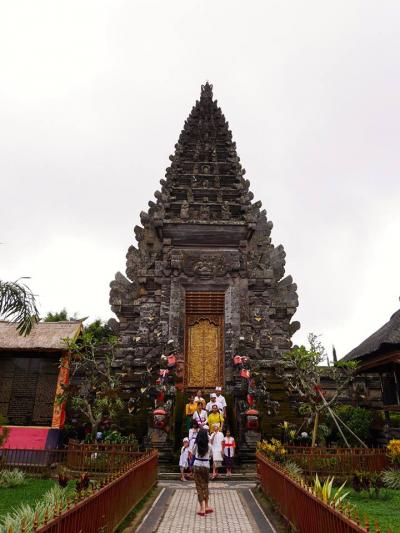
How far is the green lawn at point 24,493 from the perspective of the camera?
7.98 meters

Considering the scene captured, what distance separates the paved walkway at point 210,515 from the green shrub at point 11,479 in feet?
11.6

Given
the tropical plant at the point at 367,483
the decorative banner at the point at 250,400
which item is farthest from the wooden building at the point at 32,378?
the tropical plant at the point at 367,483

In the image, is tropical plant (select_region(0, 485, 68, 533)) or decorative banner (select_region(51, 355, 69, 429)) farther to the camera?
decorative banner (select_region(51, 355, 69, 429))

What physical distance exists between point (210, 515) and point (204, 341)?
10.2 meters

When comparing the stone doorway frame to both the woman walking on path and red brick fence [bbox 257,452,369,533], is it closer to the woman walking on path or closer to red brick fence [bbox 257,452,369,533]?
red brick fence [bbox 257,452,369,533]

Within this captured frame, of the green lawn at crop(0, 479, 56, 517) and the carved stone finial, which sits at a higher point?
the carved stone finial

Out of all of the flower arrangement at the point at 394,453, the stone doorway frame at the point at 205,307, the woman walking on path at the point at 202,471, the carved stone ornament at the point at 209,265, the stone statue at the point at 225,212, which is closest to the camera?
the woman walking on path at the point at 202,471

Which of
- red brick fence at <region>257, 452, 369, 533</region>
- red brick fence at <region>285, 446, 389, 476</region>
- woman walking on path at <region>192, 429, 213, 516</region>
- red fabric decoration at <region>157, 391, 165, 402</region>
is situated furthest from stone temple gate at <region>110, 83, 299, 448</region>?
woman walking on path at <region>192, 429, 213, 516</region>

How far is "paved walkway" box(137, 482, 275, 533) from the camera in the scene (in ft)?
21.4

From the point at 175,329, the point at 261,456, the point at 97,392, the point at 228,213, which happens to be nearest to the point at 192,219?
the point at 228,213

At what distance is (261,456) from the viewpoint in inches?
373

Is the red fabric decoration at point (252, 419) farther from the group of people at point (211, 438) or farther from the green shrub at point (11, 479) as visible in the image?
the green shrub at point (11, 479)

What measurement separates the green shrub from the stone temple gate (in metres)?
6.52

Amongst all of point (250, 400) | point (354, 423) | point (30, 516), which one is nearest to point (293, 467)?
point (250, 400)
